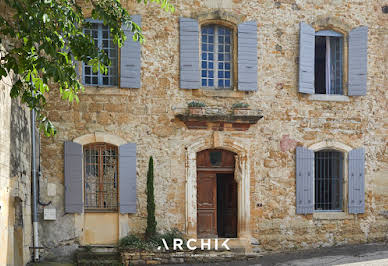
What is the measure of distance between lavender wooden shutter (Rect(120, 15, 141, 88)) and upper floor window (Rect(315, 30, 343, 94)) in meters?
4.46

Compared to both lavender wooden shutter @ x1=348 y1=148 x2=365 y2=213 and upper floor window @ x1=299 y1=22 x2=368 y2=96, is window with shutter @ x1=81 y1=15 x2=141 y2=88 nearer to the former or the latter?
upper floor window @ x1=299 y1=22 x2=368 y2=96

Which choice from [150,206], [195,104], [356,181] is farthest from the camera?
[356,181]

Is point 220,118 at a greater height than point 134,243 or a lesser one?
greater

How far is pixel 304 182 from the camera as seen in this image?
11797 millimetres

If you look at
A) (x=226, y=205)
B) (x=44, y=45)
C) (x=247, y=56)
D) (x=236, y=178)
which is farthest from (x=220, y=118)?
(x=44, y=45)

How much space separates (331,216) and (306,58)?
150 inches

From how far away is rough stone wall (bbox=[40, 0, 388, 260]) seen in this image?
1096 cm

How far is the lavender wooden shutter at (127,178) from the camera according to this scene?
1090 centimetres

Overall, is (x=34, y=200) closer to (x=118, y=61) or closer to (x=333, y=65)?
(x=118, y=61)

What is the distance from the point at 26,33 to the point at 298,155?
7461mm

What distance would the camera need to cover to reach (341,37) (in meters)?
12.3

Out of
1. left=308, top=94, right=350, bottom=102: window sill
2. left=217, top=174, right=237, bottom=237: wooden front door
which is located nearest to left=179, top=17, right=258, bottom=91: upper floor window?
left=308, top=94, right=350, bottom=102: window sill

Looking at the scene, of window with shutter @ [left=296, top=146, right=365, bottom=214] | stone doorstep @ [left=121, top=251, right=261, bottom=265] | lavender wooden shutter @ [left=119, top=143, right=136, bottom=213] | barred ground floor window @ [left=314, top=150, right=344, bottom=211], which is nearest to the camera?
stone doorstep @ [left=121, top=251, right=261, bottom=265]

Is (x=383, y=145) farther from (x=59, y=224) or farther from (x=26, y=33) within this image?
(x=26, y=33)
